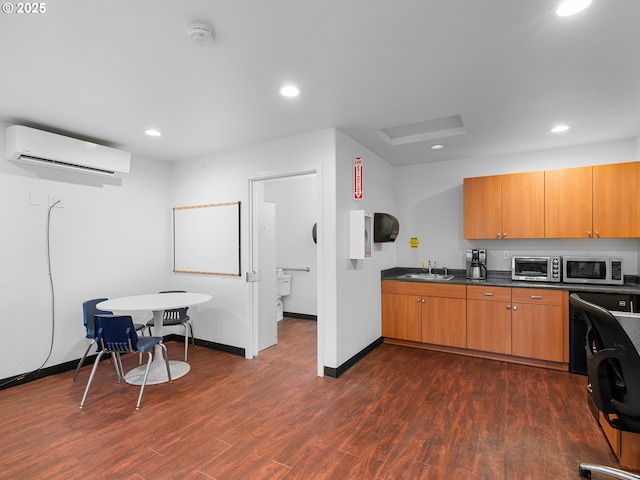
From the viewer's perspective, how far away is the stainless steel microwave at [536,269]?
3934 millimetres

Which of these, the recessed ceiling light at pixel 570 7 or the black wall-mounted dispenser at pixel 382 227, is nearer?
the recessed ceiling light at pixel 570 7

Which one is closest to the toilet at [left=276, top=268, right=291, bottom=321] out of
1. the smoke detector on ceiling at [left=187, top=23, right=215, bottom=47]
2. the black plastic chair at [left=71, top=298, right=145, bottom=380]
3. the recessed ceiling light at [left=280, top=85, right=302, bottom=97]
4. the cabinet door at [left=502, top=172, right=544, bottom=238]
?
the black plastic chair at [left=71, top=298, right=145, bottom=380]

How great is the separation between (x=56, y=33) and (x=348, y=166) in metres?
2.56

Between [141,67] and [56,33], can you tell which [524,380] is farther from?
[56,33]

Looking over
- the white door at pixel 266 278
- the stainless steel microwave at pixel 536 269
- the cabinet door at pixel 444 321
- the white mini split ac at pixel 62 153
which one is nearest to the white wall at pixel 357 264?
the cabinet door at pixel 444 321

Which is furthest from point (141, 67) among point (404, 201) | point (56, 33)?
point (404, 201)

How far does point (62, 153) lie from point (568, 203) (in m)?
5.50

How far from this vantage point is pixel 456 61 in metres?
2.15

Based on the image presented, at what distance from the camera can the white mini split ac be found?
→ 3.13 m

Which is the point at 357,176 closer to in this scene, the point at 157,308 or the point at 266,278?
the point at 266,278

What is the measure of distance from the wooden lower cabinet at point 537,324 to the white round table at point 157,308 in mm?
3461

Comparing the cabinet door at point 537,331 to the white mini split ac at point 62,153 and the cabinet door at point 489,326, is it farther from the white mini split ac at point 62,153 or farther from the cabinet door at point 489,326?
the white mini split ac at point 62,153

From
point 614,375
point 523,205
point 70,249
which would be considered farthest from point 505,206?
point 70,249

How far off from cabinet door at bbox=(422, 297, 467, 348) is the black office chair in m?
2.17
